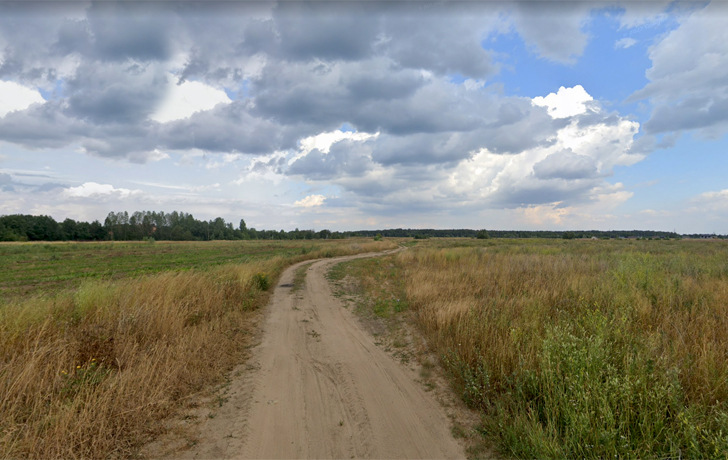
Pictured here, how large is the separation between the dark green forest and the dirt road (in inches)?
3517

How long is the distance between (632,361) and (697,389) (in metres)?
0.62

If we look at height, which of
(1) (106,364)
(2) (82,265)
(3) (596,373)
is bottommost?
(2) (82,265)

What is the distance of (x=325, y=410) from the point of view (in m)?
4.38

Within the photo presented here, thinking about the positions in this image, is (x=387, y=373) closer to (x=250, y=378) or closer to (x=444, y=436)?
(x=444, y=436)

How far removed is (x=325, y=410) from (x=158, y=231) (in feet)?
491

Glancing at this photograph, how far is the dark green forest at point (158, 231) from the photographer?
322 feet

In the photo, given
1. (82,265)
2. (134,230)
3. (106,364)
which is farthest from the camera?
(134,230)

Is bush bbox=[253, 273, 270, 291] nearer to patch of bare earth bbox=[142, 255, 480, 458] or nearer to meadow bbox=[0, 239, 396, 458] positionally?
meadow bbox=[0, 239, 396, 458]

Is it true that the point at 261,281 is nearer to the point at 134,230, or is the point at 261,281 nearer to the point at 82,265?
the point at 82,265

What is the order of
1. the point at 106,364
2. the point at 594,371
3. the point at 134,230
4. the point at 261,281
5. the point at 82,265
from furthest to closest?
the point at 134,230
the point at 82,265
the point at 261,281
the point at 106,364
the point at 594,371

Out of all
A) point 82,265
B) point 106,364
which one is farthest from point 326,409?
point 82,265

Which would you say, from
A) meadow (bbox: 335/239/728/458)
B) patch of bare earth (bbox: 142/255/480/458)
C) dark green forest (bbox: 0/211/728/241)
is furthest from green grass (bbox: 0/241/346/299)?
dark green forest (bbox: 0/211/728/241)

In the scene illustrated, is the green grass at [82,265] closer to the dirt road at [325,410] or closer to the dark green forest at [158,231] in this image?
the dirt road at [325,410]

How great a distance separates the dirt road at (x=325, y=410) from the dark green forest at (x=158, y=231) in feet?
293
